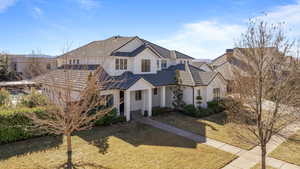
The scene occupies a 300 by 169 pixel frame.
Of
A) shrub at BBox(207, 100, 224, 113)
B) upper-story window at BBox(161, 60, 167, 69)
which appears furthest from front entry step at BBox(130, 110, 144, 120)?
upper-story window at BBox(161, 60, 167, 69)

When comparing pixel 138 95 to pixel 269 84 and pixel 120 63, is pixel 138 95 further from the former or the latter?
pixel 269 84

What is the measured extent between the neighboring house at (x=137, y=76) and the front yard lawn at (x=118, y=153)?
546 centimetres

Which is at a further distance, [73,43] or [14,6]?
[14,6]

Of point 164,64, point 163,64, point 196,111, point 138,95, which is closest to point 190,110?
point 196,111

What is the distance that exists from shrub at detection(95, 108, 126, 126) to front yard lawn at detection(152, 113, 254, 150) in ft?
13.5

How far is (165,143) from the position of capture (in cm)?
1397

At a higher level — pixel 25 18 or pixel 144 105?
pixel 25 18

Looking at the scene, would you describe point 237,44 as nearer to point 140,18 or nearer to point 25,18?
point 140,18

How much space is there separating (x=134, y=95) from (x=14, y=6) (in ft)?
46.1

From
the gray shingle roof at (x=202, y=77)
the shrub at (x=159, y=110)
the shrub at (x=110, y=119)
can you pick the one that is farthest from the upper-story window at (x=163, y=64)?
the shrub at (x=110, y=119)

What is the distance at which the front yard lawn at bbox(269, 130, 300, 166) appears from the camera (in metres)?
11.8

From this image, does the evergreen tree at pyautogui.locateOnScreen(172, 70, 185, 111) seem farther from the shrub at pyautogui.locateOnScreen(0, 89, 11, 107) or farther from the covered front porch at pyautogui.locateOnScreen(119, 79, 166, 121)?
the shrub at pyautogui.locateOnScreen(0, 89, 11, 107)

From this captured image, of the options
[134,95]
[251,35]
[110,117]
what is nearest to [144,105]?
[134,95]

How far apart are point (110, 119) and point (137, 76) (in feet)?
19.7
